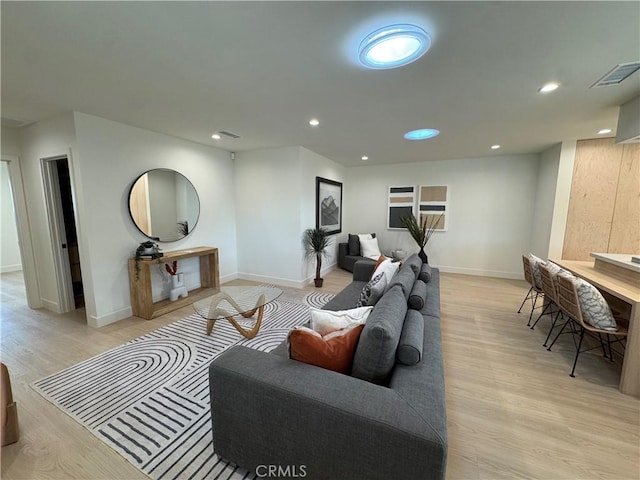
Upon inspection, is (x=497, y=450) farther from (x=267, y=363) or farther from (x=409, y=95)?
(x=409, y=95)

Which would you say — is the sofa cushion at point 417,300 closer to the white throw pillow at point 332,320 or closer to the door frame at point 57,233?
the white throw pillow at point 332,320

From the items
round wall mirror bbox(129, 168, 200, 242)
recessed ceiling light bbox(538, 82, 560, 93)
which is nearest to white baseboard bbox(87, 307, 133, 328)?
round wall mirror bbox(129, 168, 200, 242)

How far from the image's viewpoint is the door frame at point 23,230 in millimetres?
3277

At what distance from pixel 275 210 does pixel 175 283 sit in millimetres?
1941

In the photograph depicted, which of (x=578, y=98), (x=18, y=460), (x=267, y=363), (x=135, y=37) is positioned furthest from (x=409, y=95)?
(x=18, y=460)

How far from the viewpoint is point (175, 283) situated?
371 cm

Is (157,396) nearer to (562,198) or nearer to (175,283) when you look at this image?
(175,283)

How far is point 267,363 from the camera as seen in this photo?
1263mm

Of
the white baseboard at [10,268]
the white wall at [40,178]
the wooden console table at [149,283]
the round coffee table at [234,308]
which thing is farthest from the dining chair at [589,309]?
the white baseboard at [10,268]

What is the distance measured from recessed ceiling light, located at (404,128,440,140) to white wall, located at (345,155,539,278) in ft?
6.78

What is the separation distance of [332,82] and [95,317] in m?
3.66

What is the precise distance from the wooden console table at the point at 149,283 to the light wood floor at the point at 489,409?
0.62ft

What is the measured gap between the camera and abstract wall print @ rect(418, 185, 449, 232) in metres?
5.38

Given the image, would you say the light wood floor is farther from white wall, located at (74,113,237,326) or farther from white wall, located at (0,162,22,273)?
white wall, located at (0,162,22,273)
